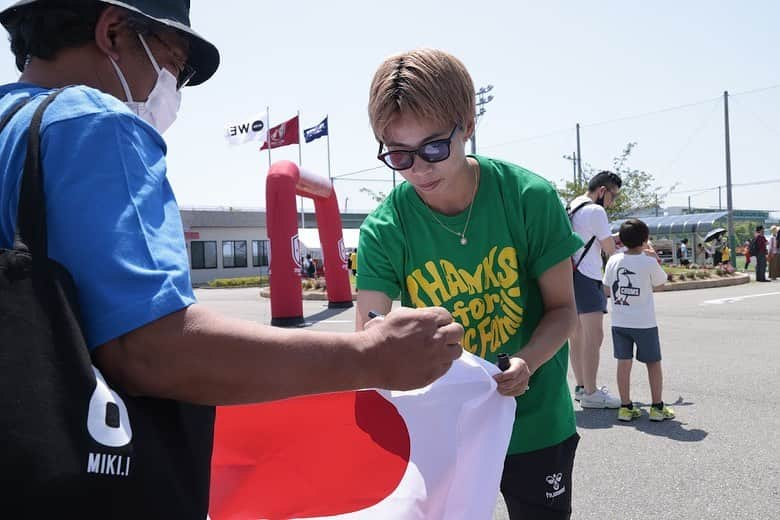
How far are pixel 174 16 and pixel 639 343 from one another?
5299 mm

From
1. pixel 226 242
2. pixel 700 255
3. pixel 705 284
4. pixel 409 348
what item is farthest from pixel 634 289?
pixel 226 242

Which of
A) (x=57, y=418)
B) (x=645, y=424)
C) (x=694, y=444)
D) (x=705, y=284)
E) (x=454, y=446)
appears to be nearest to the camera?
(x=57, y=418)

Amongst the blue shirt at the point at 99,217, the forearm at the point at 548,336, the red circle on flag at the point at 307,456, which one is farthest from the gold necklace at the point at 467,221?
the blue shirt at the point at 99,217

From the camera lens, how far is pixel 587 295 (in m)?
6.04

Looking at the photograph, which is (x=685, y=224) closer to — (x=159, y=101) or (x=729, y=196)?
(x=729, y=196)

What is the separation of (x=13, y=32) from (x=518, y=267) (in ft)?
4.94

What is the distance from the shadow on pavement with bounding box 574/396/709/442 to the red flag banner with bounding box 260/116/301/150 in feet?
71.1

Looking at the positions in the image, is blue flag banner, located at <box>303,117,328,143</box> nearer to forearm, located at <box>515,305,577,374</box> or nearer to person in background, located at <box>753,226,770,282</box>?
person in background, located at <box>753,226,770,282</box>

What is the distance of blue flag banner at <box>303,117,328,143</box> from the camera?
29641mm

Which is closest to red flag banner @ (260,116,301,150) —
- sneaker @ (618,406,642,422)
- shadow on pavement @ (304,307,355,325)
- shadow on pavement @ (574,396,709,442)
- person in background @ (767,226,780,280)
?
shadow on pavement @ (304,307,355,325)

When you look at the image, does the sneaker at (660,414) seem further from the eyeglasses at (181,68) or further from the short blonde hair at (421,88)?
the eyeglasses at (181,68)

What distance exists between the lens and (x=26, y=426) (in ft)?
2.79

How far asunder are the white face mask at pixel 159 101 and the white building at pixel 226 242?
40.1 meters

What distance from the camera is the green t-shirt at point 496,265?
2088 millimetres
